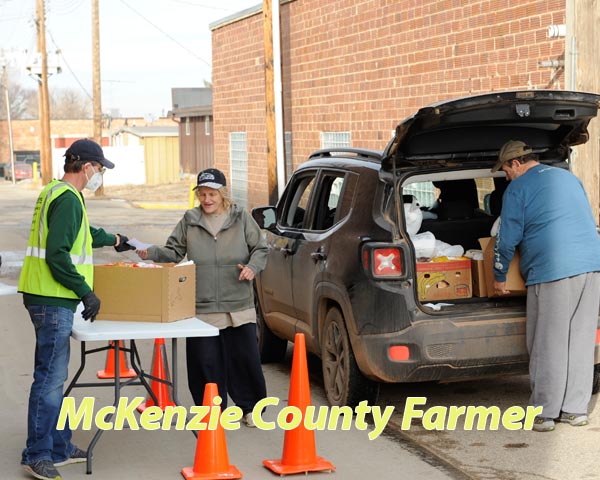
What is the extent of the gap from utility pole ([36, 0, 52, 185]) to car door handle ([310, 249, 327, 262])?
42450 mm

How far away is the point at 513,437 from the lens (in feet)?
24.9

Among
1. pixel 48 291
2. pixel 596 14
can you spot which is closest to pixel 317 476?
pixel 48 291

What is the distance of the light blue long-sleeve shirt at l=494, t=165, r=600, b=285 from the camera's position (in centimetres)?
767

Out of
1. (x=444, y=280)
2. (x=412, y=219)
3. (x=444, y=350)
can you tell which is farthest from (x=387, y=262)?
(x=412, y=219)

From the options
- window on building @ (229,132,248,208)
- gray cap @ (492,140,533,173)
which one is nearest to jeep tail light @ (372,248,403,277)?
gray cap @ (492,140,533,173)

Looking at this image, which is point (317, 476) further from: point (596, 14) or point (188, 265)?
point (596, 14)

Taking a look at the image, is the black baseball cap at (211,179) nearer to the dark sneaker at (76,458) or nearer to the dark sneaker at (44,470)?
the dark sneaker at (76,458)

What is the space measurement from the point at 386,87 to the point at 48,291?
13120mm

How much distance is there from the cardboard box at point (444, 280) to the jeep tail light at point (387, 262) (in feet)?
1.14

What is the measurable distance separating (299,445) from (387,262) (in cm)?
154

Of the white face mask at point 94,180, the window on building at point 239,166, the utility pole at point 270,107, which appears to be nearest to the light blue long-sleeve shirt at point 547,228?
the white face mask at point 94,180

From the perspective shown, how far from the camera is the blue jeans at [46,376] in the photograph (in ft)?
21.7

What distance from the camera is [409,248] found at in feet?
25.3

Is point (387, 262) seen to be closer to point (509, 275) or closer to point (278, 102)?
point (509, 275)
